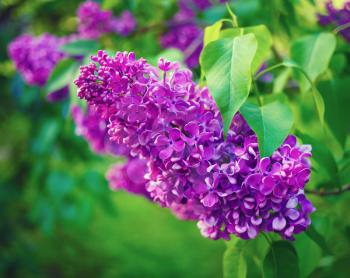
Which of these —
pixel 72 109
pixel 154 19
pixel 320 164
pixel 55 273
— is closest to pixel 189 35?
pixel 154 19

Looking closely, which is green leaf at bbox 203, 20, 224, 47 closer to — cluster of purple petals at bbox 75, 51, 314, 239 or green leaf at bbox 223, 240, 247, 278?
cluster of purple petals at bbox 75, 51, 314, 239

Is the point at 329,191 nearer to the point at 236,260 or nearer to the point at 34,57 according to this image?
the point at 236,260

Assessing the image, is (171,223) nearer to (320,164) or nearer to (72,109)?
(72,109)

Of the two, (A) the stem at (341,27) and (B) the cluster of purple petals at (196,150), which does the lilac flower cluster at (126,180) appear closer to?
(B) the cluster of purple petals at (196,150)

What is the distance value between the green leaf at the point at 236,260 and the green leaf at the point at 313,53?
0.47m

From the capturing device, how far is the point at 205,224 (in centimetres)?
112

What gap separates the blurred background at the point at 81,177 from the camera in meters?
1.91

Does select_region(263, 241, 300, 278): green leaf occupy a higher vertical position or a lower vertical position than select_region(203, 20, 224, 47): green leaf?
lower

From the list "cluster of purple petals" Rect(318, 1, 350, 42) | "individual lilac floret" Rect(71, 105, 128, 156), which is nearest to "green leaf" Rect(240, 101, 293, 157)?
"cluster of purple petals" Rect(318, 1, 350, 42)

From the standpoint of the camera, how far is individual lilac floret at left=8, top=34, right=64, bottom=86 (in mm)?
2020

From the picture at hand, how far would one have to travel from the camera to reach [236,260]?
3.96ft

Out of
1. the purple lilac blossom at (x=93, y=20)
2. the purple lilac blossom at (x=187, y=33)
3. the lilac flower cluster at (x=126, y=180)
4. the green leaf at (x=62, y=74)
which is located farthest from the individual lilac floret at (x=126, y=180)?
the purple lilac blossom at (x=93, y=20)

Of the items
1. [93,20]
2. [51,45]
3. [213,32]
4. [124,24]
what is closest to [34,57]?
[51,45]

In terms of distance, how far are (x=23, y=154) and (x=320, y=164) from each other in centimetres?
258
